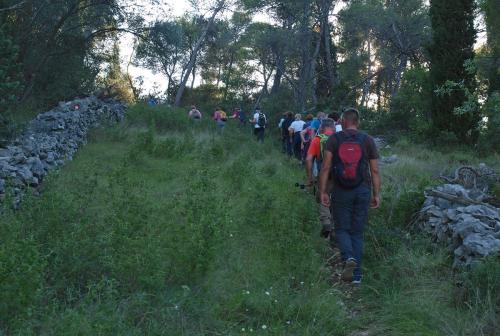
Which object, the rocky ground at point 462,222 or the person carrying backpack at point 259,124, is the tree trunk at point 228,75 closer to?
the person carrying backpack at point 259,124

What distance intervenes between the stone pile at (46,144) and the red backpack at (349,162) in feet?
11.2

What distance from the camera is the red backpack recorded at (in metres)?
5.04

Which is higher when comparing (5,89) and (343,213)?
(5,89)

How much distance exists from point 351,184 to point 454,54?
46.9 ft

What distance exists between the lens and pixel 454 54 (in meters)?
17.4

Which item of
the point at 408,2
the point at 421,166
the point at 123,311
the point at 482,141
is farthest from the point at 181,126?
the point at 408,2

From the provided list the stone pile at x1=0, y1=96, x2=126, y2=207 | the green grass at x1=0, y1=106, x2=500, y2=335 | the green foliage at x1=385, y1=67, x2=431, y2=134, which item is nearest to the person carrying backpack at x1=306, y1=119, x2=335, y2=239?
the green grass at x1=0, y1=106, x2=500, y2=335

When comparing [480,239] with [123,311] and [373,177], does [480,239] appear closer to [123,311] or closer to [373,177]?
[373,177]

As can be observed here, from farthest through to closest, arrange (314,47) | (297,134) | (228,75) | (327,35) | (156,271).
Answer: (228,75), (314,47), (327,35), (297,134), (156,271)

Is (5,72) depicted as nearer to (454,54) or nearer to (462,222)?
(462,222)

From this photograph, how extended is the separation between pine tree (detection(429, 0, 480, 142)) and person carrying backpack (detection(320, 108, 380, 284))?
13529 millimetres

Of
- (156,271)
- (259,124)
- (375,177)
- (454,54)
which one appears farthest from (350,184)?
(454,54)

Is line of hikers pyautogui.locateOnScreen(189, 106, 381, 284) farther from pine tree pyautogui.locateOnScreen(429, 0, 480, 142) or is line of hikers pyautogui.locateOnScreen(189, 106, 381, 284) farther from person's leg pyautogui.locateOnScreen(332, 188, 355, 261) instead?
pine tree pyautogui.locateOnScreen(429, 0, 480, 142)

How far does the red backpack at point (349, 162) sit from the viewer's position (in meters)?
5.04
